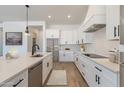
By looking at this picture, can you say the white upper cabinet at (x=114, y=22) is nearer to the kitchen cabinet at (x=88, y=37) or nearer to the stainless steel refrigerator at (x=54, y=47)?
the kitchen cabinet at (x=88, y=37)

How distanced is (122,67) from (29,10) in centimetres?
622

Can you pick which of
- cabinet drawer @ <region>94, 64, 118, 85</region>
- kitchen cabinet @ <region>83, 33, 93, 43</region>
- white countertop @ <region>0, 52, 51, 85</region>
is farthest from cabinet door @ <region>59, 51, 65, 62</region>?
cabinet drawer @ <region>94, 64, 118, 85</region>

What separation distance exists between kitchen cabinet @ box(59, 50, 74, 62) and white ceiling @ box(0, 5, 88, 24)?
2.18 meters

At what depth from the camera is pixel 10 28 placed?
334 inches

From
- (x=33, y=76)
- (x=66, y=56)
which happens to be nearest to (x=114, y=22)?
(x=33, y=76)

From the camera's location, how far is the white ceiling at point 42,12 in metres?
6.82

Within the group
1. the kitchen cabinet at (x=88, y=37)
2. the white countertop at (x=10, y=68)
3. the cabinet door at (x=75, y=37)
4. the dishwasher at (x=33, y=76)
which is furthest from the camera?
the cabinet door at (x=75, y=37)

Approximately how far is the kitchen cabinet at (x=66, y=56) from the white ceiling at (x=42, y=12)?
2184 mm

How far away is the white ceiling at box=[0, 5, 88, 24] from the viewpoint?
6824 mm

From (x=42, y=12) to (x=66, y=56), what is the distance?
326 centimetres

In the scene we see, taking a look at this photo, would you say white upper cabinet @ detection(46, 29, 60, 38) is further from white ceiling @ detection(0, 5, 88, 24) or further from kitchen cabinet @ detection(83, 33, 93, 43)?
kitchen cabinet @ detection(83, 33, 93, 43)

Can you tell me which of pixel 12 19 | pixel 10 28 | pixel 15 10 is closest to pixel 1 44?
pixel 10 28

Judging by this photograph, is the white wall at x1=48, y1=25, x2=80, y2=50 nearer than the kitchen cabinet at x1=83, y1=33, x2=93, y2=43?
No

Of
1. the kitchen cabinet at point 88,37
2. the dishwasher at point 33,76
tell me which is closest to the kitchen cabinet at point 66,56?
the kitchen cabinet at point 88,37
